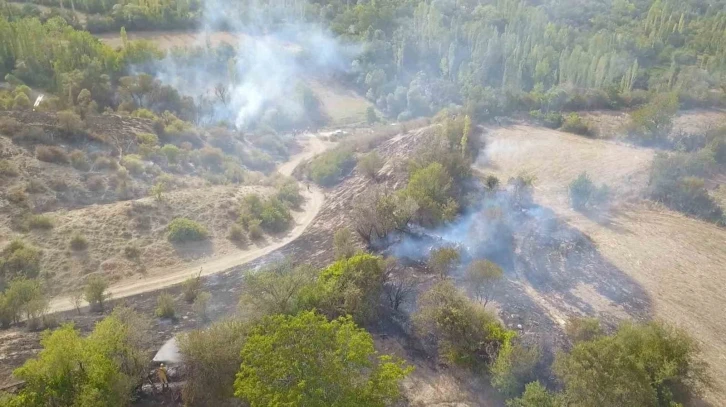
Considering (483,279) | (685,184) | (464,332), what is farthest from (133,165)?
(685,184)

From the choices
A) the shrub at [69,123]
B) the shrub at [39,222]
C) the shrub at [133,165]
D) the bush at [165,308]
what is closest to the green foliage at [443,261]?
the bush at [165,308]

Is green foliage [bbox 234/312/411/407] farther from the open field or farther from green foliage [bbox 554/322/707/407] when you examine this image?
the open field

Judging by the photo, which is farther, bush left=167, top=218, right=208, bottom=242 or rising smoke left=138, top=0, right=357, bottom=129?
rising smoke left=138, top=0, right=357, bottom=129

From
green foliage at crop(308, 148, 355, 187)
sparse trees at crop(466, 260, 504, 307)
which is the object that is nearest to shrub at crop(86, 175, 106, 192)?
green foliage at crop(308, 148, 355, 187)

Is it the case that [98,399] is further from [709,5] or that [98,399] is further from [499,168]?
[709,5]

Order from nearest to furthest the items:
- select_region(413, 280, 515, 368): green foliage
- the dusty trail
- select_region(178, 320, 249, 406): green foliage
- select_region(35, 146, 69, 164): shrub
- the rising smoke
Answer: select_region(178, 320, 249, 406): green foliage < select_region(413, 280, 515, 368): green foliage < the dusty trail < select_region(35, 146, 69, 164): shrub < the rising smoke

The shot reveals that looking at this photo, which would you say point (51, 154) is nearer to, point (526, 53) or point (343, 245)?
point (343, 245)
